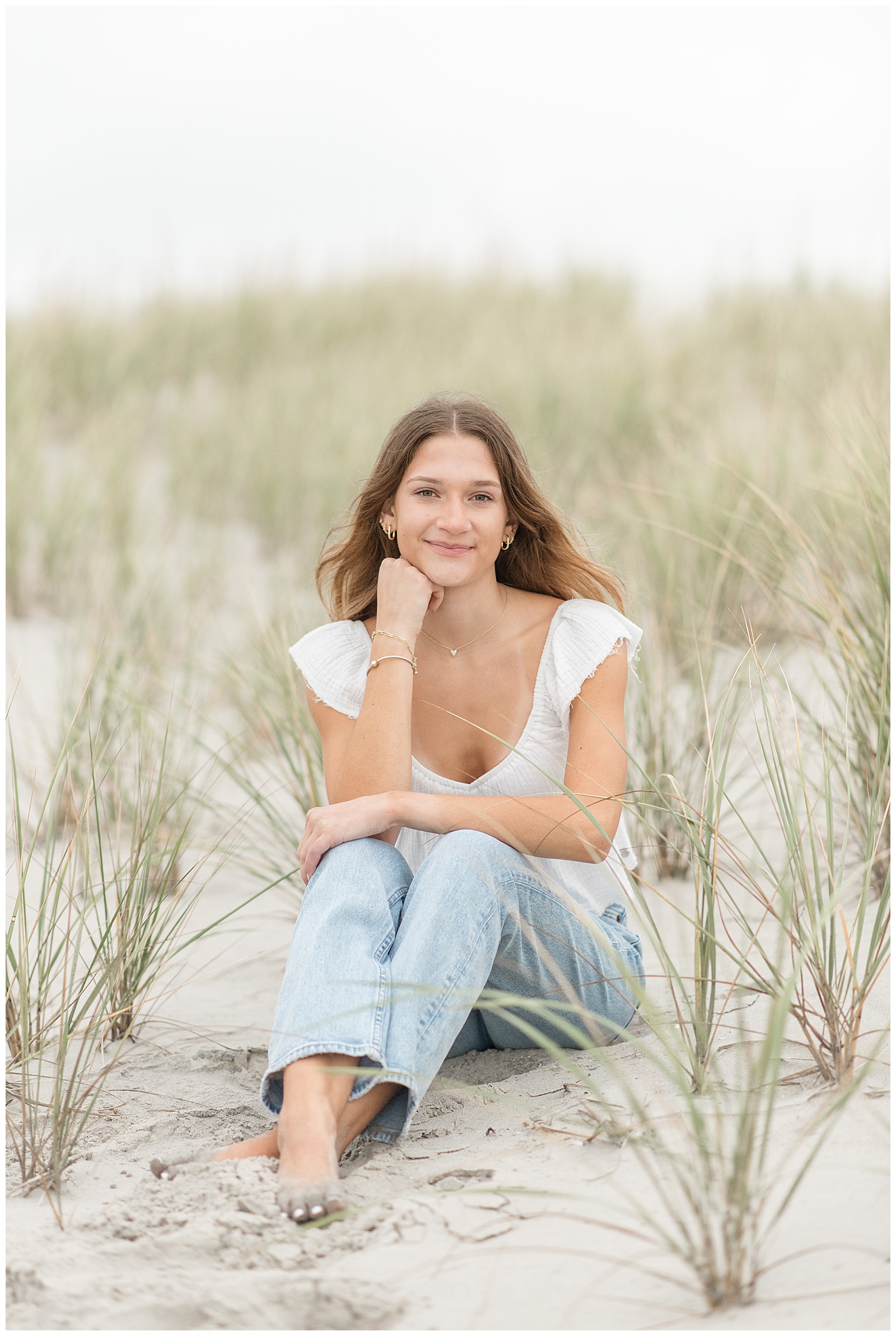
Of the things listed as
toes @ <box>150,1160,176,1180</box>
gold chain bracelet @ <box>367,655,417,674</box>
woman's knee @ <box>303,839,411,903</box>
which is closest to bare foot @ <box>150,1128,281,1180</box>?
toes @ <box>150,1160,176,1180</box>

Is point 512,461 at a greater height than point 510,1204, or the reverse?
point 512,461

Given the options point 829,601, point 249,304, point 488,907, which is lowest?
point 488,907

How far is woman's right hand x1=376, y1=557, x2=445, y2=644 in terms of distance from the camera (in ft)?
6.68

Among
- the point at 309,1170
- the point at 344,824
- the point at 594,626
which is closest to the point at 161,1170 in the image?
the point at 309,1170

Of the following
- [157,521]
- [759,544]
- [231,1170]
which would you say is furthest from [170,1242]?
[157,521]

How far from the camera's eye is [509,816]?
1771 mm

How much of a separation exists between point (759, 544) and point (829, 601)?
1.82 feet

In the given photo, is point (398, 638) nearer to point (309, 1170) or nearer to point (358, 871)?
point (358, 871)

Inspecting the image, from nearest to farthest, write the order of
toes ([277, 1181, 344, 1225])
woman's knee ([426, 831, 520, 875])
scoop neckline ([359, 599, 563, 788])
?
toes ([277, 1181, 344, 1225]) → woman's knee ([426, 831, 520, 875]) → scoop neckline ([359, 599, 563, 788])

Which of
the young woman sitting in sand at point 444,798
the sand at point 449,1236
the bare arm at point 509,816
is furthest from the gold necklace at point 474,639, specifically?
the sand at point 449,1236

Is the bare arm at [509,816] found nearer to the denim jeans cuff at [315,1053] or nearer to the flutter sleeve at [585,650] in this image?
the flutter sleeve at [585,650]

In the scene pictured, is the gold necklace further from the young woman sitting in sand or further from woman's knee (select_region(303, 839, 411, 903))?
woman's knee (select_region(303, 839, 411, 903))

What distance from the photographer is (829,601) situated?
8.21 feet

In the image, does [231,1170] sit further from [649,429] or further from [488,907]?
[649,429]
